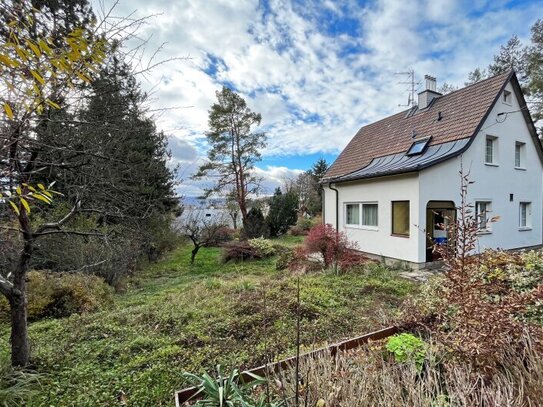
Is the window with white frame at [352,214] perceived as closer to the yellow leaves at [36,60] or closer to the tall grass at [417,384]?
the tall grass at [417,384]

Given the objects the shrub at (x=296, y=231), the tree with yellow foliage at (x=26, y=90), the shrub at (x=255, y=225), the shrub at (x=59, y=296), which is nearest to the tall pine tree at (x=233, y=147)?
the shrub at (x=255, y=225)

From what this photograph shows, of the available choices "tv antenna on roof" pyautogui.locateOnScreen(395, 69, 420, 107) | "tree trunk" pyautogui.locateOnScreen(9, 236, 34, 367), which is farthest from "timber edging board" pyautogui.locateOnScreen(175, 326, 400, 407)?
"tv antenna on roof" pyautogui.locateOnScreen(395, 69, 420, 107)

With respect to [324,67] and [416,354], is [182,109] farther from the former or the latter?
[324,67]

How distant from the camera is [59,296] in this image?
234 inches

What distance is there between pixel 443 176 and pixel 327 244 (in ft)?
14.1

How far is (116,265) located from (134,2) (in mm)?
7405

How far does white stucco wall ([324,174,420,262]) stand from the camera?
28.1 feet

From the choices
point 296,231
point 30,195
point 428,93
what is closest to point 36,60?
point 30,195

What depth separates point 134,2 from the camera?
263 cm

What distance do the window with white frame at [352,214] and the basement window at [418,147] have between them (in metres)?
2.82

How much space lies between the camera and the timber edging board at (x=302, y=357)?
2.22m

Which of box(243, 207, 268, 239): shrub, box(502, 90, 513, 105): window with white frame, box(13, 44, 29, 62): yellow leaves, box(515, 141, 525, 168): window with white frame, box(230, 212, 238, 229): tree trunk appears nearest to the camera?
box(13, 44, 29, 62): yellow leaves

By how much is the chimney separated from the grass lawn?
29.6 feet

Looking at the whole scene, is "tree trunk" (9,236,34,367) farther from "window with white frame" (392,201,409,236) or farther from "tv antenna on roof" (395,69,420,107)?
"tv antenna on roof" (395,69,420,107)
